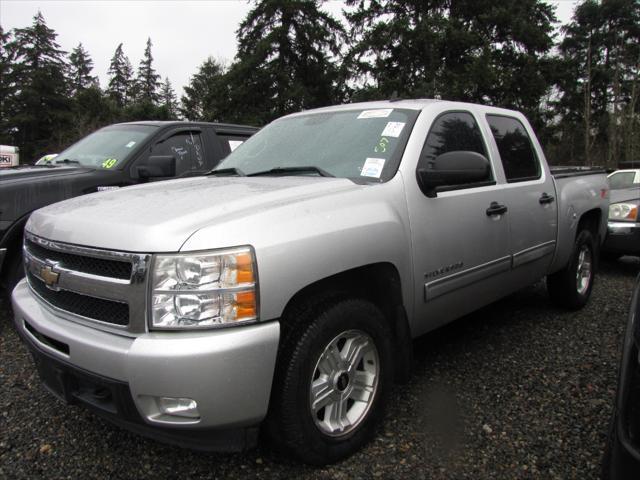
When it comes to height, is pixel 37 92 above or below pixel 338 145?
above

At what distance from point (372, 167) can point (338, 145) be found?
0.38 meters

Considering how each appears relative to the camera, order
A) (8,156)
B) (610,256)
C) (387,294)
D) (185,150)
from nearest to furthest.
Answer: (387,294) < (185,150) < (610,256) < (8,156)

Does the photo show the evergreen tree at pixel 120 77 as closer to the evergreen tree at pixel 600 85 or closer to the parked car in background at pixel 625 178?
the evergreen tree at pixel 600 85

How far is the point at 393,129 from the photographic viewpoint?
9.83ft

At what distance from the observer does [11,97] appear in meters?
42.2

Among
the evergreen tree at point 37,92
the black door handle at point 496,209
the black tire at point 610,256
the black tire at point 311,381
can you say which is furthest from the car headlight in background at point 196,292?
the evergreen tree at point 37,92

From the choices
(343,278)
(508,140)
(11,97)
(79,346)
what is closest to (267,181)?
(343,278)

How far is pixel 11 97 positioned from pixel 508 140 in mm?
48487

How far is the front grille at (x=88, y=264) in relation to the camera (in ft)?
6.55

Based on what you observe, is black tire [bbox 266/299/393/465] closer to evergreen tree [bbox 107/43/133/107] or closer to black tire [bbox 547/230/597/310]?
black tire [bbox 547/230/597/310]

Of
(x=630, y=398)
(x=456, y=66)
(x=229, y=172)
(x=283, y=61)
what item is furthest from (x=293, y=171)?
(x=283, y=61)

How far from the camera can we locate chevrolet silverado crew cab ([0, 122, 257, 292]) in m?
3.90

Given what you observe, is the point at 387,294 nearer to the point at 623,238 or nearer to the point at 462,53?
the point at 623,238

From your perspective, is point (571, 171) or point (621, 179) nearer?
point (571, 171)
